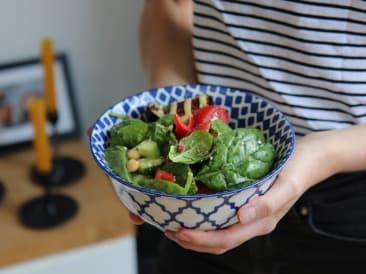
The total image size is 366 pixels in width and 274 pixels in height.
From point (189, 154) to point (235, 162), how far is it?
0.14 feet

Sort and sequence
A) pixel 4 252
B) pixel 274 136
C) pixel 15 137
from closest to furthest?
pixel 274 136 < pixel 4 252 < pixel 15 137

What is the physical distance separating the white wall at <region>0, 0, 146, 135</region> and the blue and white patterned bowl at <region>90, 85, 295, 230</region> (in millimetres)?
845

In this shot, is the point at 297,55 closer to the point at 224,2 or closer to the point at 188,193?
the point at 224,2

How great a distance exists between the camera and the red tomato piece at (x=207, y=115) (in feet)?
2.06

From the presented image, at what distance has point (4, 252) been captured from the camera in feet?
4.21

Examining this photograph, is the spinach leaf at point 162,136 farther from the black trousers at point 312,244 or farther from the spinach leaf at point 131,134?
the black trousers at point 312,244

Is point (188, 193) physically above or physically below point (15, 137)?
above

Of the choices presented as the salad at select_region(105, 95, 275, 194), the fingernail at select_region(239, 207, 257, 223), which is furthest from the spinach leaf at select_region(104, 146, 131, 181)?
the fingernail at select_region(239, 207, 257, 223)

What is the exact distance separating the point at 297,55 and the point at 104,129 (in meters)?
0.23

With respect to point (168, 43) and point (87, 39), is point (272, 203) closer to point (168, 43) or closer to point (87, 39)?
point (168, 43)

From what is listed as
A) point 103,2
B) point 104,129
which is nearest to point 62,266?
point 103,2

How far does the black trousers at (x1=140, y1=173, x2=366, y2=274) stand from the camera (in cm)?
77

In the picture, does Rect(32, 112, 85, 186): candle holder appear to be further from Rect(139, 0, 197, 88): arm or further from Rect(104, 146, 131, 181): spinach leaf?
Rect(104, 146, 131, 181): spinach leaf

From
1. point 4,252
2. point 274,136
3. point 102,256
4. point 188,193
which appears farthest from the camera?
point 102,256
